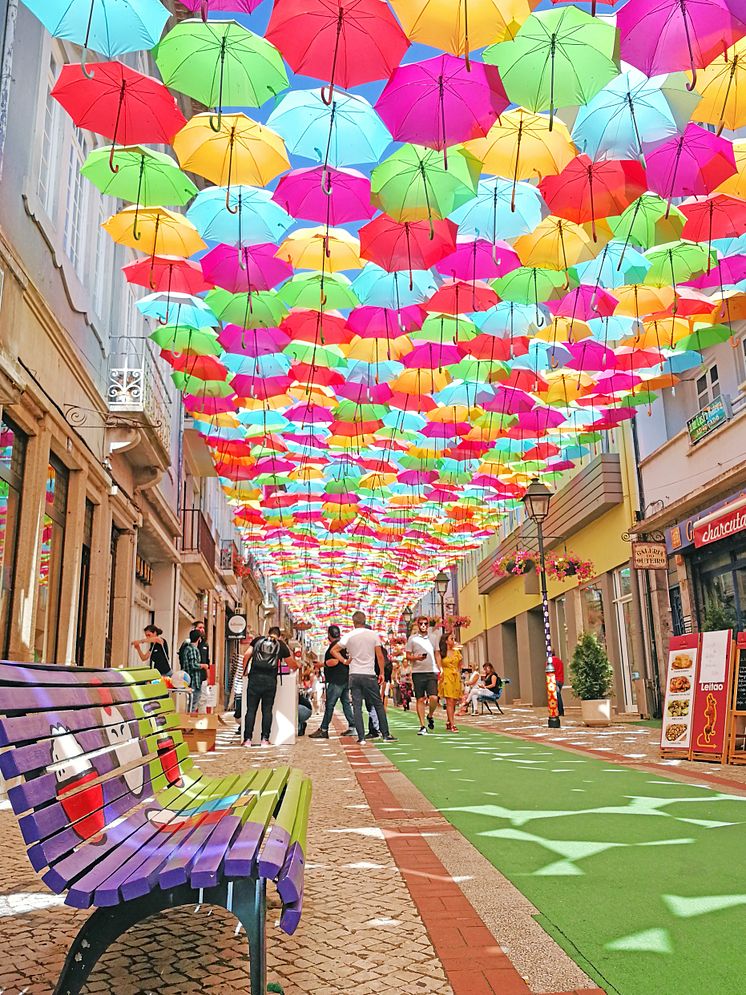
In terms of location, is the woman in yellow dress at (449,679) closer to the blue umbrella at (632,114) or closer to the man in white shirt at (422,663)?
the man in white shirt at (422,663)

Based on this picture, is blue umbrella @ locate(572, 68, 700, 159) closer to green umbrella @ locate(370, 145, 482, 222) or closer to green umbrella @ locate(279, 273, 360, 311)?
green umbrella @ locate(370, 145, 482, 222)

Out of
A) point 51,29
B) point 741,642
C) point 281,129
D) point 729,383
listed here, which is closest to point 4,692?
point 51,29

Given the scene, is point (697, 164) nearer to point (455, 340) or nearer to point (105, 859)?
point (455, 340)

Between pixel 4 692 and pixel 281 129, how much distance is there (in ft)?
23.4

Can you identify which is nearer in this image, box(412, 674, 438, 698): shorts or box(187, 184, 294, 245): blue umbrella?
box(187, 184, 294, 245): blue umbrella

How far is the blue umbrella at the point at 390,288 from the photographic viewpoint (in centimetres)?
1063

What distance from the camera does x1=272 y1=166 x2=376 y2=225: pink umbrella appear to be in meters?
8.64

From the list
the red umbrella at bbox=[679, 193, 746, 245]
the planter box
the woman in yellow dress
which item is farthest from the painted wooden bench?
the planter box

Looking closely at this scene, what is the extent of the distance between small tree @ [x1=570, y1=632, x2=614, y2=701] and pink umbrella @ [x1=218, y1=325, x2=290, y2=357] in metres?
10.0

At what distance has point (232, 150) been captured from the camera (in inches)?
312

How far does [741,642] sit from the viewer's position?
8.21 meters

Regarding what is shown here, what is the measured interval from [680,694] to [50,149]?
10.4m

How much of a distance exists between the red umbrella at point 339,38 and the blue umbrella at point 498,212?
2713 mm

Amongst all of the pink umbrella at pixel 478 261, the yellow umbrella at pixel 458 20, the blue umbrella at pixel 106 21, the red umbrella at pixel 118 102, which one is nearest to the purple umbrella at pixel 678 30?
the yellow umbrella at pixel 458 20
